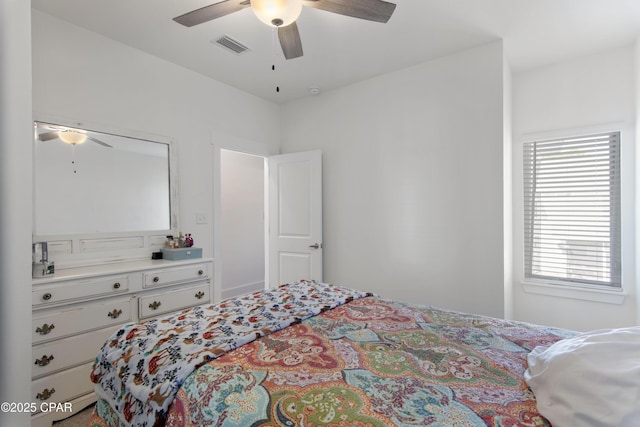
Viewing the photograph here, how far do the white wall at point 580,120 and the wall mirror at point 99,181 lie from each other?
352 centimetres

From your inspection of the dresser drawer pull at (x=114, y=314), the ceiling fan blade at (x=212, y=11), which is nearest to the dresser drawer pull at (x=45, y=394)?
the dresser drawer pull at (x=114, y=314)

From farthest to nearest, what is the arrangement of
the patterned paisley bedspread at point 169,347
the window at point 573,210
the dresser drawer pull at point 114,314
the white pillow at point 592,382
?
the window at point 573,210 < the dresser drawer pull at point 114,314 < the patterned paisley bedspread at point 169,347 < the white pillow at point 592,382

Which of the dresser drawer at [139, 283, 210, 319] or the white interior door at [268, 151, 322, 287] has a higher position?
the white interior door at [268, 151, 322, 287]

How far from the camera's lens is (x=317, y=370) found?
3.61ft

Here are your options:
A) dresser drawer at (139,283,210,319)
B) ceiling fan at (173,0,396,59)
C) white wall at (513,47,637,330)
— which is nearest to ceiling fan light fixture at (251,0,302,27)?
ceiling fan at (173,0,396,59)

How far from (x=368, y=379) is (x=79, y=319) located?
197 cm

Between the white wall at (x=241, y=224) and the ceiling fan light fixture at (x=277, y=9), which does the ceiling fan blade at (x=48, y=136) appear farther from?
the white wall at (x=241, y=224)

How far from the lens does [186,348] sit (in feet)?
4.03

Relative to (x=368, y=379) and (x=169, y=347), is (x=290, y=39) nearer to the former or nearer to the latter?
(x=169, y=347)

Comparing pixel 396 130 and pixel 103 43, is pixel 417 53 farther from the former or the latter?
pixel 103 43

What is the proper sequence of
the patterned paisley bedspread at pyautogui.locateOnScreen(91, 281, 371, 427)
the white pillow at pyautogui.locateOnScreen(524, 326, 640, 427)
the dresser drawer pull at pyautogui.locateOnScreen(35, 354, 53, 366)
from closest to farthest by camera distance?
the white pillow at pyautogui.locateOnScreen(524, 326, 640, 427) < the patterned paisley bedspread at pyautogui.locateOnScreen(91, 281, 371, 427) < the dresser drawer pull at pyautogui.locateOnScreen(35, 354, 53, 366)

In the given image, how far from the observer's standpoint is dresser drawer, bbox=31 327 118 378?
A: 188 cm

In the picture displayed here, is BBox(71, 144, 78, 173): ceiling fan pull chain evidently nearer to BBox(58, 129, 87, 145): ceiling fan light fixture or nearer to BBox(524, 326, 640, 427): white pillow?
BBox(58, 129, 87, 145): ceiling fan light fixture

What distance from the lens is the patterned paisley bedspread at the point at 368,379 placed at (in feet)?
2.88
